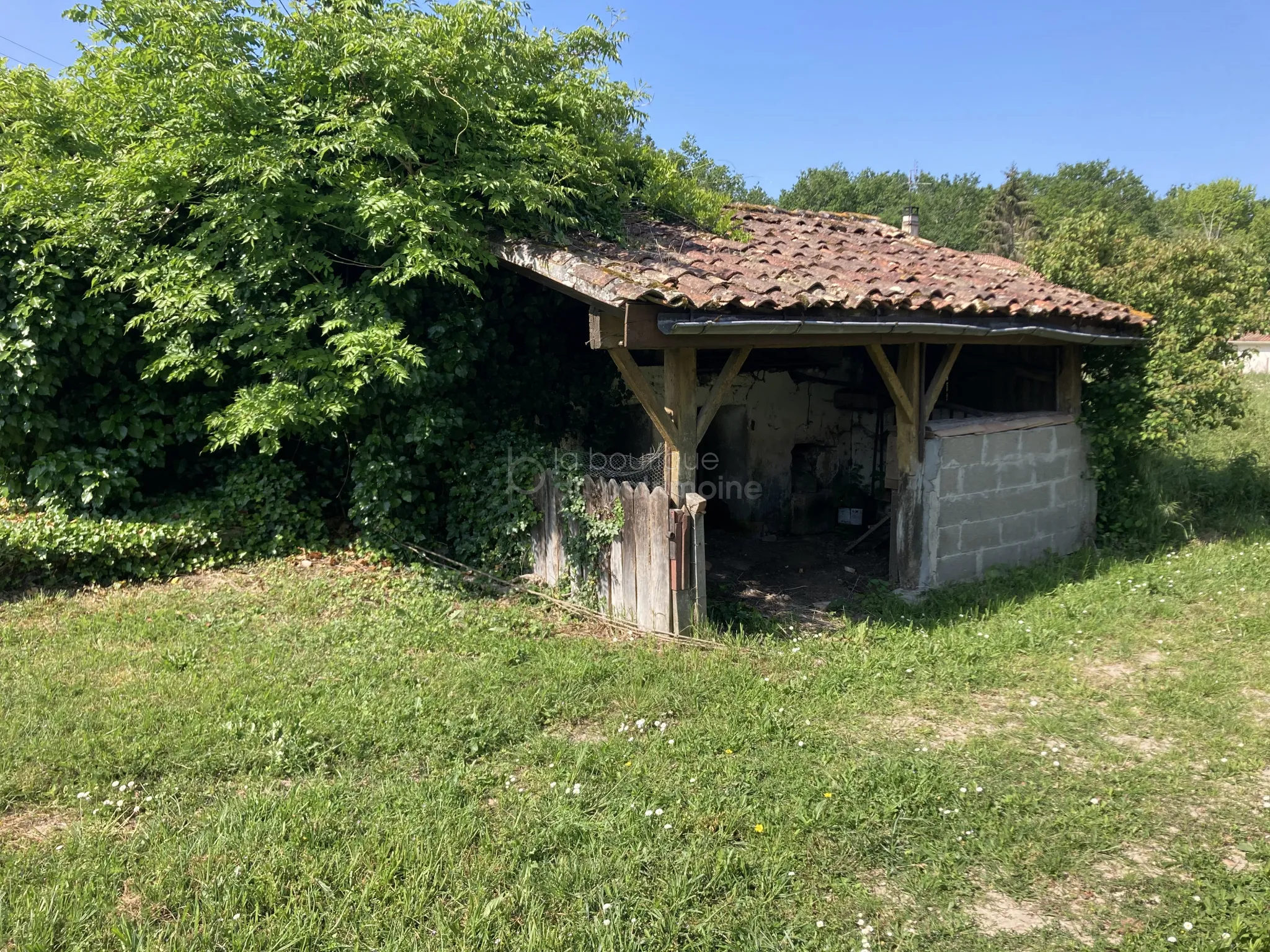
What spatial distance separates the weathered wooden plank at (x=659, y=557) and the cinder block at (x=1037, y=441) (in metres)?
4.05

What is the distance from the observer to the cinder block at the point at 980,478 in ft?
23.7

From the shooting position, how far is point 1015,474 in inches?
301

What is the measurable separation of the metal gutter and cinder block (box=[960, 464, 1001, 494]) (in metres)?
1.23

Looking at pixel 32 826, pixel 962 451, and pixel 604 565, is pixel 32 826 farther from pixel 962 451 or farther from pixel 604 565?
pixel 962 451

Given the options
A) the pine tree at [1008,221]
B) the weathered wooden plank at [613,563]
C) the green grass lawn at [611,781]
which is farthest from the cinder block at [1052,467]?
the pine tree at [1008,221]

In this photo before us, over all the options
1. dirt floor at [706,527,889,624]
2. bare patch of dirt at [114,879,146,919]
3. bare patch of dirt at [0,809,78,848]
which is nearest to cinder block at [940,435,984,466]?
dirt floor at [706,527,889,624]

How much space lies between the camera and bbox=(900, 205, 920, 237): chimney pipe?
34.4 feet

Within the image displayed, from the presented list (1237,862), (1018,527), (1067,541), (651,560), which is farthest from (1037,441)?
(1237,862)

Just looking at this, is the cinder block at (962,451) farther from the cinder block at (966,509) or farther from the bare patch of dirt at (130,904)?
the bare patch of dirt at (130,904)

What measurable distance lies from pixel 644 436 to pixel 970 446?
3.05 meters

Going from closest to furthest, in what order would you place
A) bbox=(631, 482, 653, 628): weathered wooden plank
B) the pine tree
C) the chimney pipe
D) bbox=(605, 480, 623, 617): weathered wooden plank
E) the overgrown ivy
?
bbox=(631, 482, 653, 628): weathered wooden plank, bbox=(605, 480, 623, 617): weathered wooden plank, the overgrown ivy, the chimney pipe, the pine tree

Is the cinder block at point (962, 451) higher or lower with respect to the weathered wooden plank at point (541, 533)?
higher

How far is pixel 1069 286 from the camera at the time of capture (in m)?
9.18

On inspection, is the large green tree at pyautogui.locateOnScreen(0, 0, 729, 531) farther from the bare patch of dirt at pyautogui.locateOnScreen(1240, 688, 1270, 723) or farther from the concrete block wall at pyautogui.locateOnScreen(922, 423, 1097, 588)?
the bare patch of dirt at pyautogui.locateOnScreen(1240, 688, 1270, 723)
